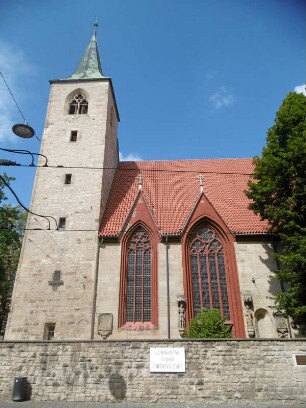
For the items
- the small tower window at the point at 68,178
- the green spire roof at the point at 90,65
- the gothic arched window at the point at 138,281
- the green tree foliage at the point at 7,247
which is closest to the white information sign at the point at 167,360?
the gothic arched window at the point at 138,281

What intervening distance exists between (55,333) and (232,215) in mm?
11199

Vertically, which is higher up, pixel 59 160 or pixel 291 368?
pixel 59 160

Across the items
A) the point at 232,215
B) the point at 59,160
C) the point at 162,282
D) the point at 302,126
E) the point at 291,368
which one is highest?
the point at 59,160

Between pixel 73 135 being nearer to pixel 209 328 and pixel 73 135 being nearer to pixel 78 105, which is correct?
pixel 78 105

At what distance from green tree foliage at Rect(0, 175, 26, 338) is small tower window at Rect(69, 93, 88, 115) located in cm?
651

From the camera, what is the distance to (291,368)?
34.2 ft

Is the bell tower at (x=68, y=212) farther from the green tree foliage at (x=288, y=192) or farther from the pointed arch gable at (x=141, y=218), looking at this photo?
the green tree foliage at (x=288, y=192)

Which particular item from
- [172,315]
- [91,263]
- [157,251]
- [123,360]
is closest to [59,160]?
[91,263]

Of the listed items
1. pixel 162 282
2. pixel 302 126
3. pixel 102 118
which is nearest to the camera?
pixel 302 126

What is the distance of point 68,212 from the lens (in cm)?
1850

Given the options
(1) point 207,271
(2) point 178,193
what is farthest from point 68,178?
(1) point 207,271

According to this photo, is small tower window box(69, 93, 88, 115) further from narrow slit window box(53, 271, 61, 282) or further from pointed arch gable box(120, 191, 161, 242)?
narrow slit window box(53, 271, 61, 282)

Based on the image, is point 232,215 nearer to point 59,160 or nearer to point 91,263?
point 91,263

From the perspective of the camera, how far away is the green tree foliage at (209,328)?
42.4ft
